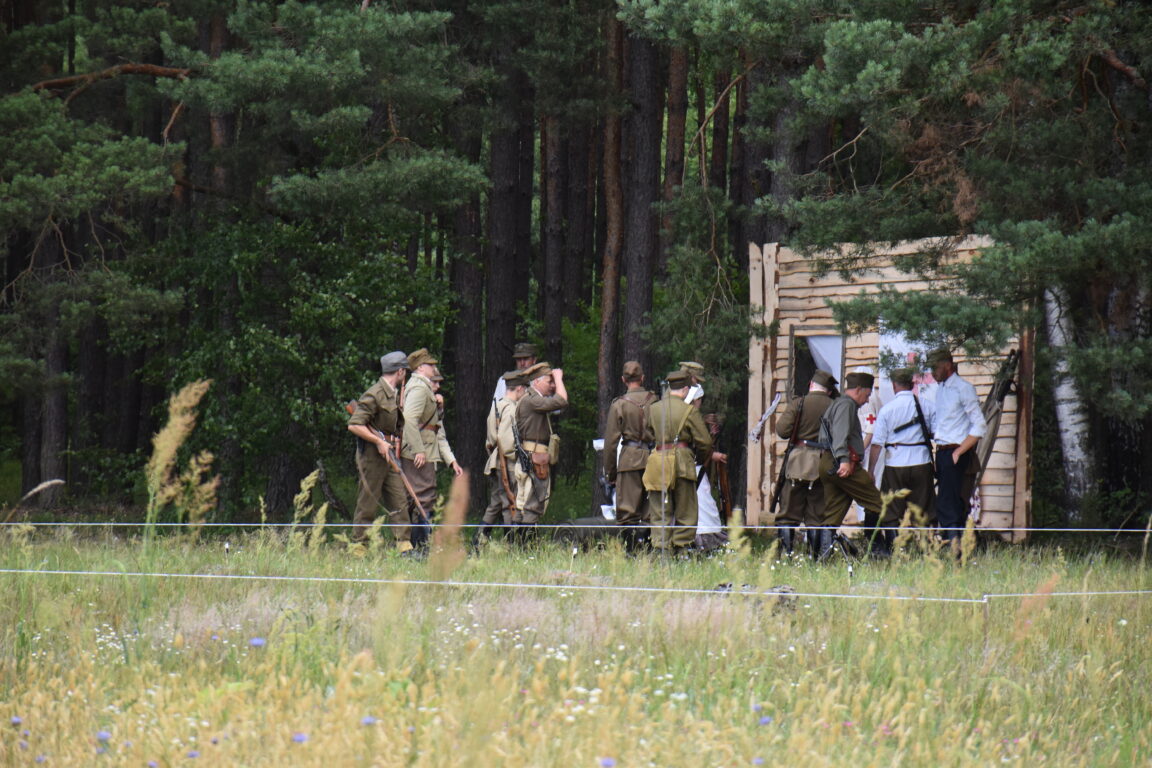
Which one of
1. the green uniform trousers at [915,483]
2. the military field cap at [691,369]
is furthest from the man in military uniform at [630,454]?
the green uniform trousers at [915,483]

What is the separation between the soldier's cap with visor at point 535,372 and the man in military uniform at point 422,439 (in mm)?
1556

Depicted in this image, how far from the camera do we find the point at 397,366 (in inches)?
435

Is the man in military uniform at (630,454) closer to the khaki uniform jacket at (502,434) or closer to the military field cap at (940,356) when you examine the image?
the khaki uniform jacket at (502,434)

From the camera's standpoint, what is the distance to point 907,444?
11.5 m

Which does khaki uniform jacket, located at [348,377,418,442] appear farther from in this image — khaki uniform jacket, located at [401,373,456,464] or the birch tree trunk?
the birch tree trunk

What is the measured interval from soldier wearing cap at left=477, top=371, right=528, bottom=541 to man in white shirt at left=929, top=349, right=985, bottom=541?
396cm

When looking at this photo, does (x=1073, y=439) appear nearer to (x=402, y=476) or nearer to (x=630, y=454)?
(x=630, y=454)

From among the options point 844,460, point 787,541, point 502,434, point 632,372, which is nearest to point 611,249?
point 502,434

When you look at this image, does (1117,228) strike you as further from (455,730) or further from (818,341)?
(455,730)

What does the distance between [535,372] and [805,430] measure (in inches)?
111

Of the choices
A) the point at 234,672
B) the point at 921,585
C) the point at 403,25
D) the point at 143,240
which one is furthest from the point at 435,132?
the point at 234,672

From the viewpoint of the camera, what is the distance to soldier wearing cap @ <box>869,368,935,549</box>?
1138 cm

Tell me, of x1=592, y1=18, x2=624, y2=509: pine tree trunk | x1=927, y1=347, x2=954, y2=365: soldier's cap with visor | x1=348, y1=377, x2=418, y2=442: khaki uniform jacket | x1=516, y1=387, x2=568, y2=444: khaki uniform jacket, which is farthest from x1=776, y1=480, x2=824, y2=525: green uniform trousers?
x1=592, y1=18, x2=624, y2=509: pine tree trunk

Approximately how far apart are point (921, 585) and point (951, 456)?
394 centimetres
